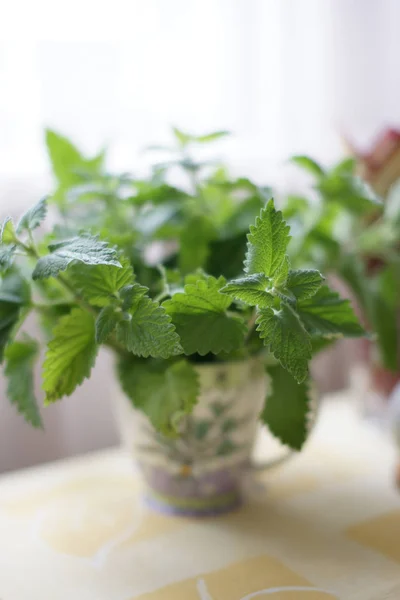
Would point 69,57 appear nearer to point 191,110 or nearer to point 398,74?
point 191,110

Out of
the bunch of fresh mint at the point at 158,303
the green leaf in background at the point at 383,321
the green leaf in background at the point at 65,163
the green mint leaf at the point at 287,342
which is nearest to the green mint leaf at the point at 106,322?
the bunch of fresh mint at the point at 158,303

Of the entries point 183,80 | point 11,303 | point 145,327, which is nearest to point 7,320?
point 11,303

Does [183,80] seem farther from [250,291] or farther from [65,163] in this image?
[250,291]

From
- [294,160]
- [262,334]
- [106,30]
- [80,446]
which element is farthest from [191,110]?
[262,334]

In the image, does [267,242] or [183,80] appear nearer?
[267,242]

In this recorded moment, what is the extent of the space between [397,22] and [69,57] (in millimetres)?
613

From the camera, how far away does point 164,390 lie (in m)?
0.50

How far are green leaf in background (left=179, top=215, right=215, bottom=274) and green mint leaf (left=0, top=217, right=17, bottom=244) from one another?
168mm

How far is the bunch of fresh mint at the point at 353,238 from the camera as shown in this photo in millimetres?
630

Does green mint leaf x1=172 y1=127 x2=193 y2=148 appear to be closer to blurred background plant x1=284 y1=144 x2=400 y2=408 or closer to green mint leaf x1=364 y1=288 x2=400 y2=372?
blurred background plant x1=284 y1=144 x2=400 y2=408

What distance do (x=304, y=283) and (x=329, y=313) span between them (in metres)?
0.06

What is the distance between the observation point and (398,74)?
1169 mm

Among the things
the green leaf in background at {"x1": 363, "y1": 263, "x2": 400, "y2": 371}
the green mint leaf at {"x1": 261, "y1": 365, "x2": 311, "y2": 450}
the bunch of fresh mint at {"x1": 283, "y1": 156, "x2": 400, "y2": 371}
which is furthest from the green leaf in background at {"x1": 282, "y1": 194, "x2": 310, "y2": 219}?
the green mint leaf at {"x1": 261, "y1": 365, "x2": 311, "y2": 450}

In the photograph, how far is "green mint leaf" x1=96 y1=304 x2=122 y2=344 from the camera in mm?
441
